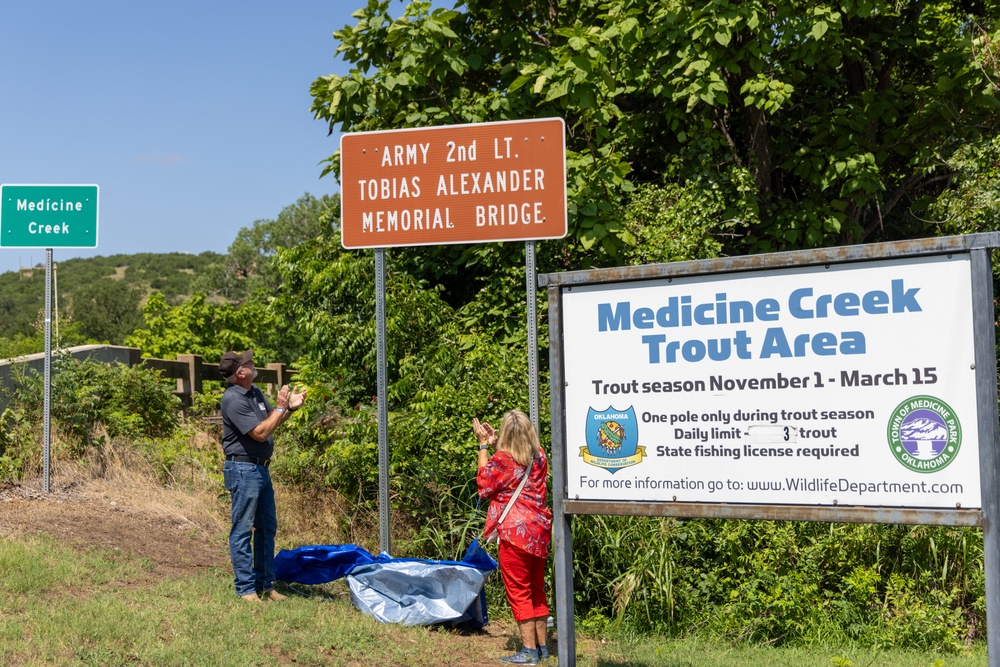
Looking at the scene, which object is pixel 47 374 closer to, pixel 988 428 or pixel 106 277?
pixel 988 428

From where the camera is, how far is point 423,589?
6.56 m

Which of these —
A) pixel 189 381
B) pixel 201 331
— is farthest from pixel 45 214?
pixel 201 331

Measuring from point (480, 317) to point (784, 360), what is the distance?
5437 mm

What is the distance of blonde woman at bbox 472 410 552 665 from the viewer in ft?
19.2

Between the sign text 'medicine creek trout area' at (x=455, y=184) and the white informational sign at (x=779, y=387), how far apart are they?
6.70ft

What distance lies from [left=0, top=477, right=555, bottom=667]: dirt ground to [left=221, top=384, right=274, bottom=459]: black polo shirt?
1190 mm

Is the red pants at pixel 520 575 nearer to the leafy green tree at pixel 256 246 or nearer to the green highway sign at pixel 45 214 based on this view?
the green highway sign at pixel 45 214

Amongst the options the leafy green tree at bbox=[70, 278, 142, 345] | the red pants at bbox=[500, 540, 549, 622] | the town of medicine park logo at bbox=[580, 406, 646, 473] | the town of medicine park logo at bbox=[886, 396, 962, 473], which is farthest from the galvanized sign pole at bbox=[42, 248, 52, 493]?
the leafy green tree at bbox=[70, 278, 142, 345]

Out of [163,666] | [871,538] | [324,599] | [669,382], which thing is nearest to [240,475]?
[324,599]

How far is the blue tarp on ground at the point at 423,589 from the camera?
254 inches

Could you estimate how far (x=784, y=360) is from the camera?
4348 millimetres

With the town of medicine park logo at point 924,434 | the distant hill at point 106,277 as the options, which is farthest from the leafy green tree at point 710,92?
the distant hill at point 106,277

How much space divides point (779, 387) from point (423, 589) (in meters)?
3.19

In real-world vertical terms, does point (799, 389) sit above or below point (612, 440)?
above
